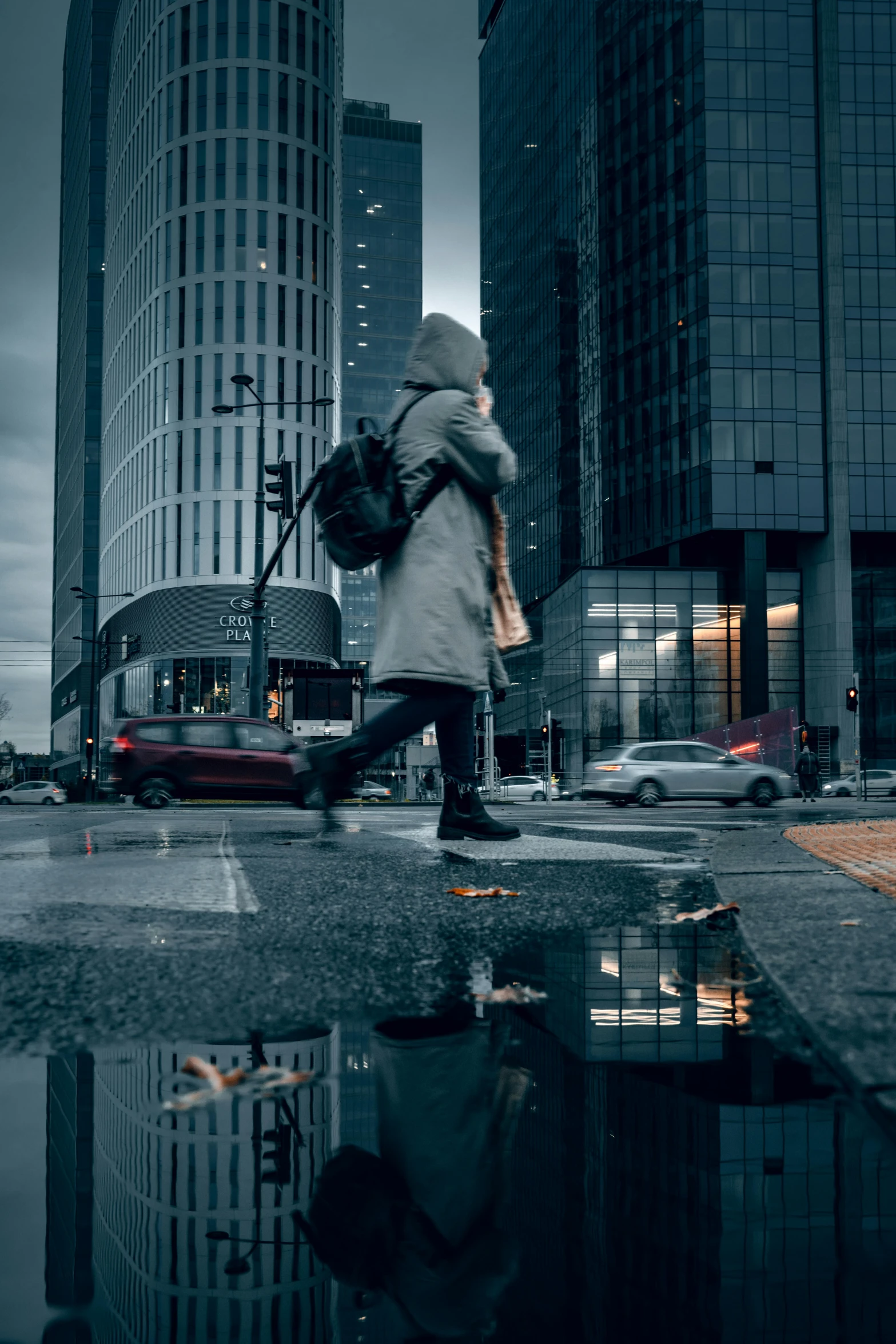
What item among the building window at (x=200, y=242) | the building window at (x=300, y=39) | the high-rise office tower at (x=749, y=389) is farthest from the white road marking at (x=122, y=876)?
the building window at (x=300, y=39)

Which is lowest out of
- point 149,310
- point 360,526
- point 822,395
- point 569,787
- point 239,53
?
point 569,787

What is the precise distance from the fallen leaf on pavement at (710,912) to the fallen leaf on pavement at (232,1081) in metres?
1.46

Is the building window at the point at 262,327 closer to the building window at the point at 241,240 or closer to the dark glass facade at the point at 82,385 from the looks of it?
the building window at the point at 241,240

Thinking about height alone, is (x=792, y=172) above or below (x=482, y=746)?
above

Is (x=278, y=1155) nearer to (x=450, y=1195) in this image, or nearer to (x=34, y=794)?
(x=450, y=1195)

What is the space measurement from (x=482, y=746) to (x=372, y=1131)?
56.3 meters

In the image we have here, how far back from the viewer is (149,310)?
6275 cm

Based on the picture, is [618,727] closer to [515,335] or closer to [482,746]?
[482,746]

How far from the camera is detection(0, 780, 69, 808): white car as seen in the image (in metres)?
51.2

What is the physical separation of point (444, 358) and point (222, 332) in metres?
59.3

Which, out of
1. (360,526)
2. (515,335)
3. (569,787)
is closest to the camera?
(360,526)

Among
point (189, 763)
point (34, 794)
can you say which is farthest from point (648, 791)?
point (34, 794)

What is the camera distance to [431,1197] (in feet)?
2.98

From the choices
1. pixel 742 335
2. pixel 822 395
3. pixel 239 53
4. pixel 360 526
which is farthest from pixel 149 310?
pixel 360 526
